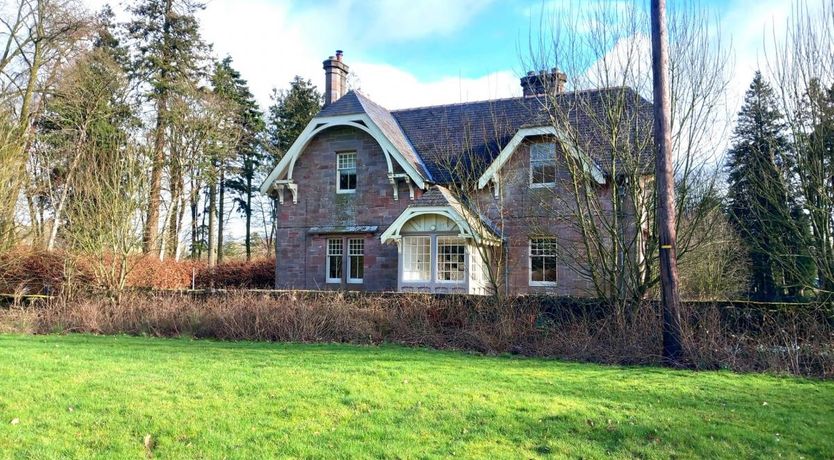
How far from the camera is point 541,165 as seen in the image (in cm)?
1831

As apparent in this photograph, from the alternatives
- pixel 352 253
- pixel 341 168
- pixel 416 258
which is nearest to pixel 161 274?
pixel 352 253

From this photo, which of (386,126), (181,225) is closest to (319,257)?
(386,126)

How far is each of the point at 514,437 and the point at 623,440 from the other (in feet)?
3.57

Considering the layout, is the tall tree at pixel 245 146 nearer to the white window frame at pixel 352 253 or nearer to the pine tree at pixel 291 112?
the pine tree at pixel 291 112

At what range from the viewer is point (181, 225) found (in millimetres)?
31703

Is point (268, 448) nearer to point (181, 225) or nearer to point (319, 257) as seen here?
point (319, 257)

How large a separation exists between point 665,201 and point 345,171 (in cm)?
1418

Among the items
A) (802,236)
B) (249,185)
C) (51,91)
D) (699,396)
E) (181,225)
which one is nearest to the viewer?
(699,396)

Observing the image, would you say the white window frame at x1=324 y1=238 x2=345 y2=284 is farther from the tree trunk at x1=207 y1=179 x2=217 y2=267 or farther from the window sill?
the tree trunk at x1=207 y1=179 x2=217 y2=267

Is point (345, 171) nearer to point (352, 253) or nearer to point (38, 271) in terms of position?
point (352, 253)

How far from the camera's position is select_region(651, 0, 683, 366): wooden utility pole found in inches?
398

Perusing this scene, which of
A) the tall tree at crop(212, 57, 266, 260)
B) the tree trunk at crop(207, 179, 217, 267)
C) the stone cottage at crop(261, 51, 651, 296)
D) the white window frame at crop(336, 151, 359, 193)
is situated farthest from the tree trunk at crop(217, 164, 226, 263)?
the white window frame at crop(336, 151, 359, 193)

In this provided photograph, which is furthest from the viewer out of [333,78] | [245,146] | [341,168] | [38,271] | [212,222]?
[245,146]

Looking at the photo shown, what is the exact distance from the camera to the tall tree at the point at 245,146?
38281 millimetres
